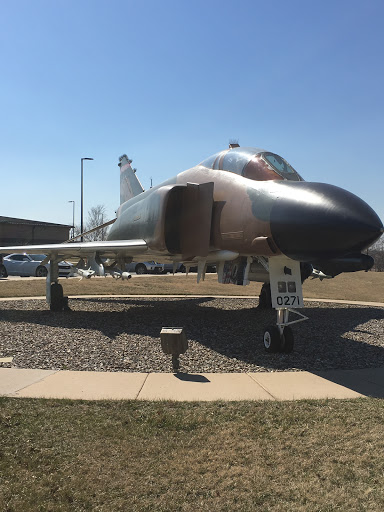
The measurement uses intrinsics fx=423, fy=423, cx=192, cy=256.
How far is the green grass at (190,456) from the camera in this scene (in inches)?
116

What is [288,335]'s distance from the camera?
7.65 m

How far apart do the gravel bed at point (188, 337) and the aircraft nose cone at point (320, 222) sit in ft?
6.71

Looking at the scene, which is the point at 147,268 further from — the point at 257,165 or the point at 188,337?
the point at 257,165

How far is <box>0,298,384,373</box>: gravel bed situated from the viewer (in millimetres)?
7016

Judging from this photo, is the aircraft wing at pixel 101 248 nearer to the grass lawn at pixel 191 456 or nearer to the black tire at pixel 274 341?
the black tire at pixel 274 341

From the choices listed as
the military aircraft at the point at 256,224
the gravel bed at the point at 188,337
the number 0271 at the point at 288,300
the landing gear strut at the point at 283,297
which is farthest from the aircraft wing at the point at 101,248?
the number 0271 at the point at 288,300

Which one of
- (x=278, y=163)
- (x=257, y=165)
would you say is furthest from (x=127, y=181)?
(x=278, y=163)

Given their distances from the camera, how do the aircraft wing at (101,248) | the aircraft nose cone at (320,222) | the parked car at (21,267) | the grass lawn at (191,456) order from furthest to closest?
1. the parked car at (21,267)
2. the aircraft wing at (101,248)
3. the aircraft nose cone at (320,222)
4. the grass lawn at (191,456)

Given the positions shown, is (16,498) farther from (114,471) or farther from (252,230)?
(252,230)

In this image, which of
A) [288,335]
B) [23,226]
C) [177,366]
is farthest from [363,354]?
[23,226]

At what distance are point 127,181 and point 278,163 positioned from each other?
1019 cm

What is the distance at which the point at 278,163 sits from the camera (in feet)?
26.4

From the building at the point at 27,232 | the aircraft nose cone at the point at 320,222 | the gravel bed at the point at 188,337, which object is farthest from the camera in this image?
the building at the point at 27,232

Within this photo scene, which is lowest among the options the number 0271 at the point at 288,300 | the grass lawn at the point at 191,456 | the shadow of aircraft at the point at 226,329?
the shadow of aircraft at the point at 226,329
